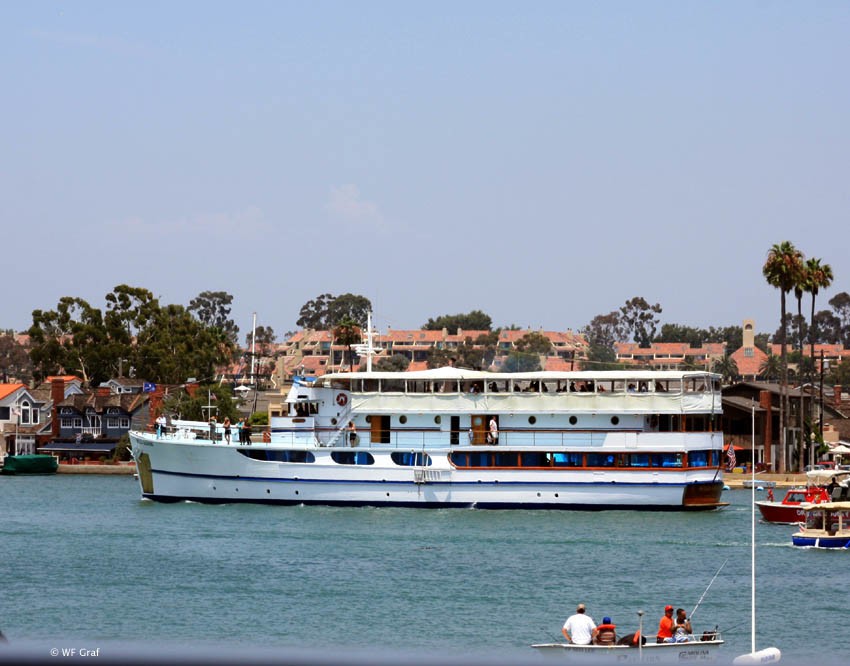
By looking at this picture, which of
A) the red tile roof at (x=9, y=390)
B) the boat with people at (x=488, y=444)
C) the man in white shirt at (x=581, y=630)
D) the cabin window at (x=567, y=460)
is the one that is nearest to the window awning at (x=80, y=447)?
the red tile roof at (x=9, y=390)

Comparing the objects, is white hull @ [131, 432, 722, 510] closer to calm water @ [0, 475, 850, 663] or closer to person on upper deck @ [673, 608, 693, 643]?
calm water @ [0, 475, 850, 663]

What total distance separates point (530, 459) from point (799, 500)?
32.7ft

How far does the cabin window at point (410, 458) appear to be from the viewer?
51.5 meters

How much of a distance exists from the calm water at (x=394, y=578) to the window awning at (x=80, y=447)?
4108 cm

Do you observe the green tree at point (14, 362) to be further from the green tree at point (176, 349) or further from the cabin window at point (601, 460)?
the cabin window at point (601, 460)

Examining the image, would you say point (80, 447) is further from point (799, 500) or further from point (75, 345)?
point (799, 500)

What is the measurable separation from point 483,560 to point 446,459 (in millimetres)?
13494

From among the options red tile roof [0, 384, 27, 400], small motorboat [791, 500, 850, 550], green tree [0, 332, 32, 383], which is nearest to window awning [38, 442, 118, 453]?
red tile roof [0, 384, 27, 400]

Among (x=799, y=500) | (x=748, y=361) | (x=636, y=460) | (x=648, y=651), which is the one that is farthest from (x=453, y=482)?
(x=748, y=361)

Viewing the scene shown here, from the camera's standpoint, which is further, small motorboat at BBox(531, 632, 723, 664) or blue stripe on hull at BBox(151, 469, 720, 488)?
blue stripe on hull at BBox(151, 469, 720, 488)

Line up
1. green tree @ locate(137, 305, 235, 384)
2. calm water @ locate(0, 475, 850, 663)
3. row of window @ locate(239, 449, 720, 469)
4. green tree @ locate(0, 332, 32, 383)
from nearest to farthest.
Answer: calm water @ locate(0, 475, 850, 663) < row of window @ locate(239, 449, 720, 469) < green tree @ locate(137, 305, 235, 384) < green tree @ locate(0, 332, 32, 383)

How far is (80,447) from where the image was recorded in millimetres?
93812

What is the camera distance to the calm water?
27578 mm

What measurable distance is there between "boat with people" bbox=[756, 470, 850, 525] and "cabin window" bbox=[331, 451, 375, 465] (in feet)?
47.9
